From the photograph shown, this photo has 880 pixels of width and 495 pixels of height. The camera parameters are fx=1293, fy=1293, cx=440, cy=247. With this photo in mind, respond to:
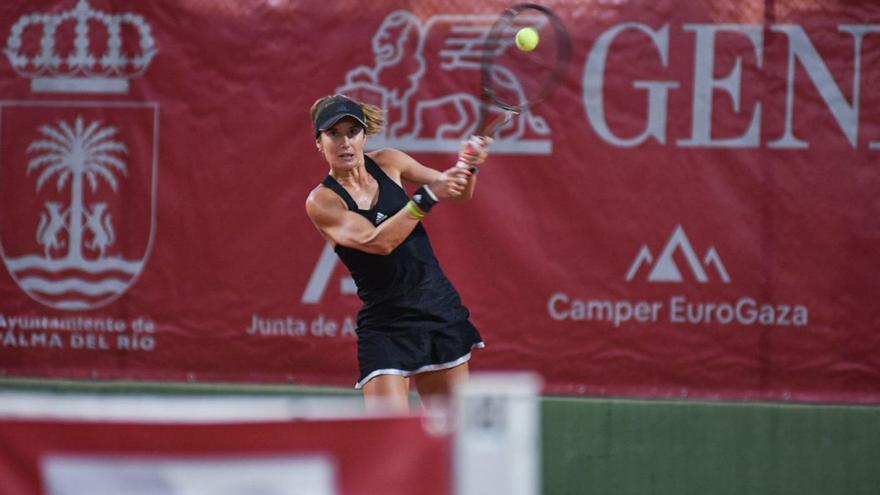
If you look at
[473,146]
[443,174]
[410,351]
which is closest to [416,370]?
[410,351]

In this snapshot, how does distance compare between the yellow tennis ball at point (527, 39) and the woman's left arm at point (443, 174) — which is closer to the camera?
the woman's left arm at point (443, 174)

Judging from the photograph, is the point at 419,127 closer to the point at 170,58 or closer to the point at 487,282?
the point at 487,282

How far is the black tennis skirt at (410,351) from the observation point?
4.61 metres

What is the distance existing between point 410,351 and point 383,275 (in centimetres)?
29

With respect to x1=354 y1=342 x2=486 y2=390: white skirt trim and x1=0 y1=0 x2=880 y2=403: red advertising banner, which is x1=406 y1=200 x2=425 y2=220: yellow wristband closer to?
x1=354 y1=342 x2=486 y2=390: white skirt trim

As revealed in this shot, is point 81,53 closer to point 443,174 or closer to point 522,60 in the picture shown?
point 522,60

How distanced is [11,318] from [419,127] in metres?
2.01

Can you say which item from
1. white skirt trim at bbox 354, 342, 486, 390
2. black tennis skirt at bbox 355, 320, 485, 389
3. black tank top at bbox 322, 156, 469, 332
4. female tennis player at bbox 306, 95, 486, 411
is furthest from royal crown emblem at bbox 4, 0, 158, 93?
white skirt trim at bbox 354, 342, 486, 390

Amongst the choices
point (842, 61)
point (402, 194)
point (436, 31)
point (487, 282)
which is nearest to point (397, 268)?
point (402, 194)

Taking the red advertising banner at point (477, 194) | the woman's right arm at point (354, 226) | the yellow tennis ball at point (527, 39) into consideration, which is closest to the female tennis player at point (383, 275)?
the woman's right arm at point (354, 226)

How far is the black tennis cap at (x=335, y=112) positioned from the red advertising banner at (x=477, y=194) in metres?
0.89

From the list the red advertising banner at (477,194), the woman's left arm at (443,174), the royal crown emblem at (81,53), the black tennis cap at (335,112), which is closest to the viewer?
the woman's left arm at (443,174)

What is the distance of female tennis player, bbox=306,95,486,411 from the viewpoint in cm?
457

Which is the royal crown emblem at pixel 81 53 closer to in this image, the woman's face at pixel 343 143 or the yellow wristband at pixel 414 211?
the woman's face at pixel 343 143
